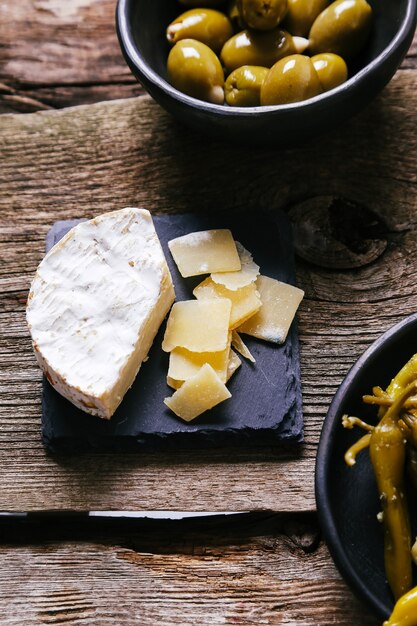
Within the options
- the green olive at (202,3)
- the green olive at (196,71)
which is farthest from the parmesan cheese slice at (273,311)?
the green olive at (202,3)

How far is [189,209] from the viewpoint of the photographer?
1.91 meters

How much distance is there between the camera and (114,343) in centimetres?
Answer: 164

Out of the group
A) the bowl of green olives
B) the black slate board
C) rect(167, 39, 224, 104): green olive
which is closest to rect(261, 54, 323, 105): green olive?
the bowl of green olives

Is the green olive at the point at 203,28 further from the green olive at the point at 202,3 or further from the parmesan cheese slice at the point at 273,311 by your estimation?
the parmesan cheese slice at the point at 273,311

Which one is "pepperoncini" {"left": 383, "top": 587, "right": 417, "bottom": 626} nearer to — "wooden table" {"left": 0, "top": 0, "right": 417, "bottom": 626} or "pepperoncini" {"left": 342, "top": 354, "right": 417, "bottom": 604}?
"pepperoncini" {"left": 342, "top": 354, "right": 417, "bottom": 604}

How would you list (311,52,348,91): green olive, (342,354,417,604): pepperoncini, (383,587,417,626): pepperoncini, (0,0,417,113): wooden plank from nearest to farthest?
(383,587,417,626): pepperoncini < (342,354,417,604): pepperoncini < (311,52,348,91): green olive < (0,0,417,113): wooden plank

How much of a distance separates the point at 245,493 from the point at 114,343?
0.39 metres

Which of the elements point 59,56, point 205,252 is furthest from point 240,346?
point 59,56

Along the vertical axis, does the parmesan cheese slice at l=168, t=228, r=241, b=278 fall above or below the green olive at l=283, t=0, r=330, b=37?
Answer: below

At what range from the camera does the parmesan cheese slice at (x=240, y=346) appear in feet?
5.56

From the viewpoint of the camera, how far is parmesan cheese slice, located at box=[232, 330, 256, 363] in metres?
1.70

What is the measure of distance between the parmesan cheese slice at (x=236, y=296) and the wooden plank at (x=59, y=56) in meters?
0.61

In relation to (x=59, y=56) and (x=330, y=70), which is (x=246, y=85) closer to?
(x=330, y=70)

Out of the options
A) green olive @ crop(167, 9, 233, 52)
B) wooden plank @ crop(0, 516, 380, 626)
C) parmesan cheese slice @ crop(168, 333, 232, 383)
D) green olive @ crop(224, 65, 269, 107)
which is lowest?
wooden plank @ crop(0, 516, 380, 626)
